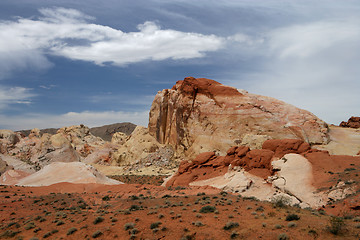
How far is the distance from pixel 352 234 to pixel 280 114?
102 feet

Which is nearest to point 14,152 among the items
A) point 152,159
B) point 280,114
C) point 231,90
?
point 152,159

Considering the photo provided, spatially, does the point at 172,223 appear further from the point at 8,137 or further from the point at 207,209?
the point at 8,137

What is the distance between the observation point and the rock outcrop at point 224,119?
3681 centimetres

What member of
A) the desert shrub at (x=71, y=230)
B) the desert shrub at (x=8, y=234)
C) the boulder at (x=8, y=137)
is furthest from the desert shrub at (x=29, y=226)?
the boulder at (x=8, y=137)

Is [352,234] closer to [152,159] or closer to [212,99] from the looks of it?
[212,99]

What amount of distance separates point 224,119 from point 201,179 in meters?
15.7

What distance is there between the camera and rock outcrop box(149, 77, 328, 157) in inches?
1449

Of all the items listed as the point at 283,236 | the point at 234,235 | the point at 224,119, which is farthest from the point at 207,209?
the point at 224,119

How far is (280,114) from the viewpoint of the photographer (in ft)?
126

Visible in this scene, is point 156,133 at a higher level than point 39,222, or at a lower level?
higher

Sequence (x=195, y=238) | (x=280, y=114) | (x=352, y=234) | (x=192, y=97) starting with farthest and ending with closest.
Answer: (x=192, y=97), (x=280, y=114), (x=195, y=238), (x=352, y=234)

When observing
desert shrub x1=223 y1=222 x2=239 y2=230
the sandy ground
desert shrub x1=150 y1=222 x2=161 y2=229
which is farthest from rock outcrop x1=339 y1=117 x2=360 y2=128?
desert shrub x1=150 y1=222 x2=161 y2=229

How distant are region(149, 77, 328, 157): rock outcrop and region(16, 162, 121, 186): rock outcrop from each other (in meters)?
18.0

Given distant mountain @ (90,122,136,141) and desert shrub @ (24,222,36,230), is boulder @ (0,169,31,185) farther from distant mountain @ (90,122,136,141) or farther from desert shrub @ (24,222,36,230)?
distant mountain @ (90,122,136,141)
